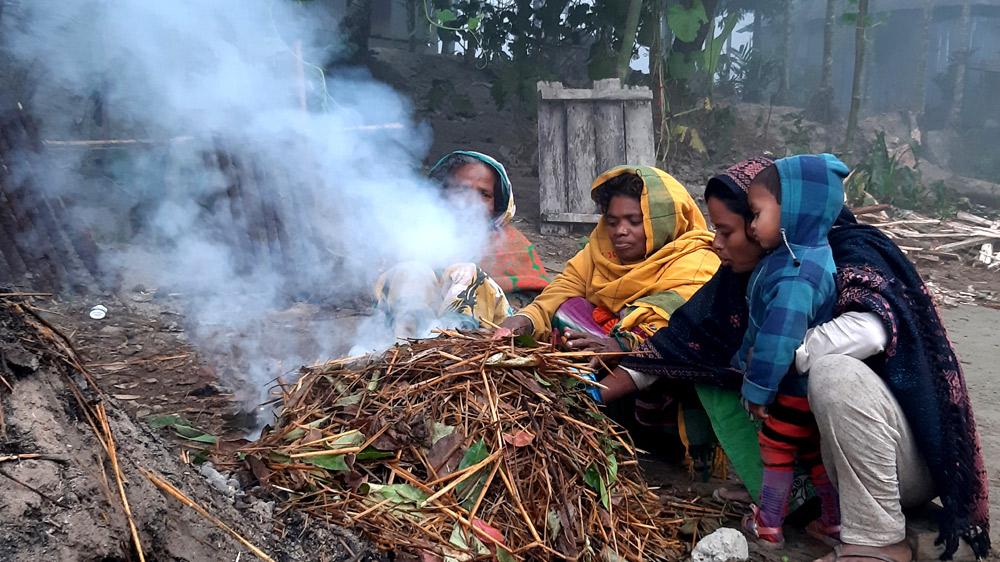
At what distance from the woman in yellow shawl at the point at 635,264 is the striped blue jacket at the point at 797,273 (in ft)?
2.52

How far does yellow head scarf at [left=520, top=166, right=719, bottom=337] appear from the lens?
3369 millimetres

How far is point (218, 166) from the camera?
17.6 ft

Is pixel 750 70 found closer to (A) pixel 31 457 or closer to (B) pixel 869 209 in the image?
(B) pixel 869 209

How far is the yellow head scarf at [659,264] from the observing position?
133 inches

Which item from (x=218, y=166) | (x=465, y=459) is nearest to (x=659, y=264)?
(x=465, y=459)

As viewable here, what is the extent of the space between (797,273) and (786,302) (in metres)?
0.11

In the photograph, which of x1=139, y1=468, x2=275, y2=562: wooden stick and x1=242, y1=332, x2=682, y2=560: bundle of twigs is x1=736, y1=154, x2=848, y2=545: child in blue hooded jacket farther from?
x1=139, y1=468, x2=275, y2=562: wooden stick

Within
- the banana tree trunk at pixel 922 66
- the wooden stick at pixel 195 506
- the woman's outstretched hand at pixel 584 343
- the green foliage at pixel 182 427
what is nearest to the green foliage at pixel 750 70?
the banana tree trunk at pixel 922 66

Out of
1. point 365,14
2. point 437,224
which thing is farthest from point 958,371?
point 365,14

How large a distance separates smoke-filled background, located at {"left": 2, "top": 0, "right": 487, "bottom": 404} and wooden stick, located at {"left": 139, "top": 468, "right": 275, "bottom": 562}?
270 centimetres

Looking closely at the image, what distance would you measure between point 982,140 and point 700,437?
18.3 metres

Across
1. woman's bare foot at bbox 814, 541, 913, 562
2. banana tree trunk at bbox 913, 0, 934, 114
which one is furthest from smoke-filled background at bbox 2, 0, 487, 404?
banana tree trunk at bbox 913, 0, 934, 114

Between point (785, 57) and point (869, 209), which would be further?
point (785, 57)

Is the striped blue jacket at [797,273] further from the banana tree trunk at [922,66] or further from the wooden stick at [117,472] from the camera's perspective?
the banana tree trunk at [922,66]
